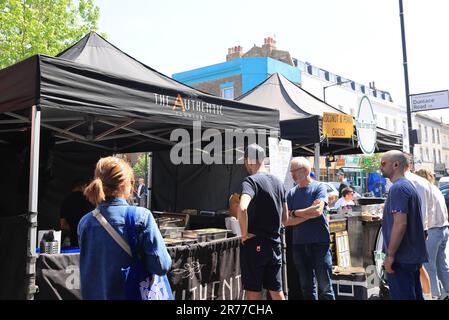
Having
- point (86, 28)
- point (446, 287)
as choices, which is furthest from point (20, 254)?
point (86, 28)

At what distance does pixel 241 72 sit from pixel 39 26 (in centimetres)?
1662

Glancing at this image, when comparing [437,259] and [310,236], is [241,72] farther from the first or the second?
[310,236]

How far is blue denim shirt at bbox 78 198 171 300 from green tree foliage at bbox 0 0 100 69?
13.0 metres

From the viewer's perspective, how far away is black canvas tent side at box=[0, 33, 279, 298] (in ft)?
9.97

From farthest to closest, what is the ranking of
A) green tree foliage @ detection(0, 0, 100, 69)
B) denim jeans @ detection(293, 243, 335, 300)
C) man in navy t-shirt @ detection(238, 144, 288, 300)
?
green tree foliage @ detection(0, 0, 100, 69), denim jeans @ detection(293, 243, 335, 300), man in navy t-shirt @ detection(238, 144, 288, 300)

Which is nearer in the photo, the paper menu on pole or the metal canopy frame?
the paper menu on pole

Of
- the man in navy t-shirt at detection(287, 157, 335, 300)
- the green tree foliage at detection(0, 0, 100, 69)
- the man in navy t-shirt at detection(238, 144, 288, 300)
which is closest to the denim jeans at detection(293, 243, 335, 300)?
the man in navy t-shirt at detection(287, 157, 335, 300)

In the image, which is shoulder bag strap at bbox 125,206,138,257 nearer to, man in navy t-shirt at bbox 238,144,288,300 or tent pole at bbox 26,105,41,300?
tent pole at bbox 26,105,41,300

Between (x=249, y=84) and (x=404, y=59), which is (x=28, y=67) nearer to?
(x=404, y=59)

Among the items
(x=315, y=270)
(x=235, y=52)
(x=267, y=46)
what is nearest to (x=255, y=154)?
(x=315, y=270)

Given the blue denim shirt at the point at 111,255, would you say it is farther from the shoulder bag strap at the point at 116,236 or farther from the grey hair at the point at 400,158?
the grey hair at the point at 400,158

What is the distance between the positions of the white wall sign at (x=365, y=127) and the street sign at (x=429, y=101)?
2.98m

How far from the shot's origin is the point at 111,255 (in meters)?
2.15

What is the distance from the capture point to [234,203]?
6.29 meters
